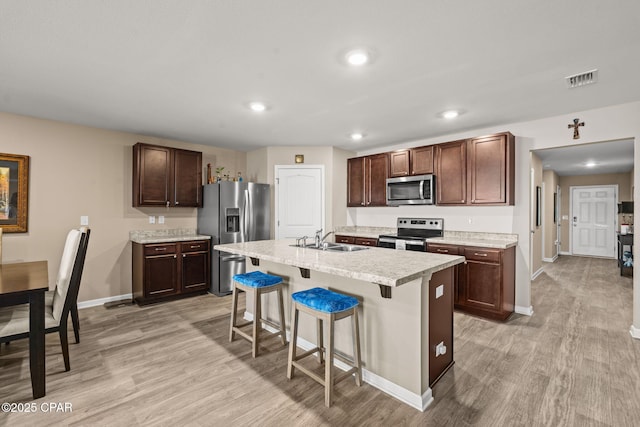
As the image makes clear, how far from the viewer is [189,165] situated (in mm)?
4672

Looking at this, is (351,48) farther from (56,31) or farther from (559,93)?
(559,93)

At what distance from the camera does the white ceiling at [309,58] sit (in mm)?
1714

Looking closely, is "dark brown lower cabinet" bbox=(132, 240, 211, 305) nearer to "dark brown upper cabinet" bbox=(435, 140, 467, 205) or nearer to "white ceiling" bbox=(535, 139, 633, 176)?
"dark brown upper cabinet" bbox=(435, 140, 467, 205)

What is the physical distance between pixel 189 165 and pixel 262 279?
2.78 m

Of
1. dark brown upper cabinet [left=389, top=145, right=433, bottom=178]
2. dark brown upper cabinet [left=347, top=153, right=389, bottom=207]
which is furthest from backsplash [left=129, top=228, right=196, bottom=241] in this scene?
dark brown upper cabinet [left=389, top=145, right=433, bottom=178]

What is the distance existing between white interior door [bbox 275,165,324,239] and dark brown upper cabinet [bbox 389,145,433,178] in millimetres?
1233

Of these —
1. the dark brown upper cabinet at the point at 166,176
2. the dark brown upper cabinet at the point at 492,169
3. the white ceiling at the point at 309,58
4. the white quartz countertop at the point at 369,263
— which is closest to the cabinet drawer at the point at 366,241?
the dark brown upper cabinet at the point at 492,169

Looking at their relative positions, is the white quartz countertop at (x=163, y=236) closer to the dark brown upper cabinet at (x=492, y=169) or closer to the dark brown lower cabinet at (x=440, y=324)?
the dark brown lower cabinet at (x=440, y=324)

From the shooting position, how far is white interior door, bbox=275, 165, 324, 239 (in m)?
5.23

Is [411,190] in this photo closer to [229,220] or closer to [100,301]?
[229,220]

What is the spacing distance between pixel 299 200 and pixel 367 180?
123cm

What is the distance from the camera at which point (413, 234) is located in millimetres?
4855

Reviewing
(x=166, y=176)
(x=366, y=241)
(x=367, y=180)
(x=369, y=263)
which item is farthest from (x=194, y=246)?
(x=369, y=263)

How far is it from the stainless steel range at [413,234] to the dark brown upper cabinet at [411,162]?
0.80 metres
